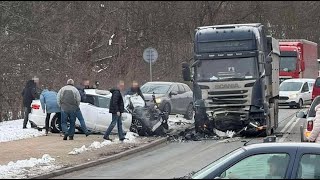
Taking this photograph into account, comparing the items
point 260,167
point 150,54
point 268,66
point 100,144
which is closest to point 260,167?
point 260,167

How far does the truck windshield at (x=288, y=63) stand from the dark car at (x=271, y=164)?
34376 millimetres

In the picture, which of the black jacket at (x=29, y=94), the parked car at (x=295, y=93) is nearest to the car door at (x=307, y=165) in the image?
the black jacket at (x=29, y=94)

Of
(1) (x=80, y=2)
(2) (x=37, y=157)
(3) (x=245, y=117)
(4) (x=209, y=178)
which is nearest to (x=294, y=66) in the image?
(3) (x=245, y=117)

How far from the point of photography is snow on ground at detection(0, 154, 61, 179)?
11.6 metres

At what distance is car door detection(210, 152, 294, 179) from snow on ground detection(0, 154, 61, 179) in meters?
5.99

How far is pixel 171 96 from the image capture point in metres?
25.1

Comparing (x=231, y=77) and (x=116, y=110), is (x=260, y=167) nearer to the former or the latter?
(x=116, y=110)

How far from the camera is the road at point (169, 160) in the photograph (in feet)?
38.4

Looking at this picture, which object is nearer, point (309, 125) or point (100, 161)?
point (100, 161)

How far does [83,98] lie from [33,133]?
2000 millimetres

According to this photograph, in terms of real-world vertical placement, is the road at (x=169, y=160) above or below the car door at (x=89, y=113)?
below

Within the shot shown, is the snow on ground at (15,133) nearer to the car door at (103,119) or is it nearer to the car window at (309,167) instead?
the car door at (103,119)

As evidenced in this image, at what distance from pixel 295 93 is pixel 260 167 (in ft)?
98.2

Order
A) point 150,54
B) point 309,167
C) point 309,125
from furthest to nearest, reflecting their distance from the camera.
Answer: point 150,54 < point 309,125 < point 309,167
